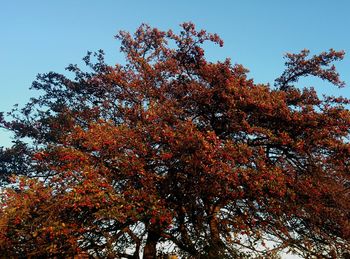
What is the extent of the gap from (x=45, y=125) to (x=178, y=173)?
10907mm

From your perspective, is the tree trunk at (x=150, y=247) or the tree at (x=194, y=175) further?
the tree trunk at (x=150, y=247)

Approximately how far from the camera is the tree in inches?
471

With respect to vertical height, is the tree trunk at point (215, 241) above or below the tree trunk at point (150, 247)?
below

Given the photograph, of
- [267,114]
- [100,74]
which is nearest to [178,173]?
[267,114]

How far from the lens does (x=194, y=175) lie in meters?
12.7

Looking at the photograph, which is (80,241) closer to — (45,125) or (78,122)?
(78,122)

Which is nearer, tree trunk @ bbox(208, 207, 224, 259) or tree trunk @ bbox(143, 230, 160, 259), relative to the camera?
tree trunk @ bbox(208, 207, 224, 259)

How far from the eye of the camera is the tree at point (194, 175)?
1196 centimetres

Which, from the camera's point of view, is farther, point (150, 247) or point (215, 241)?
point (150, 247)

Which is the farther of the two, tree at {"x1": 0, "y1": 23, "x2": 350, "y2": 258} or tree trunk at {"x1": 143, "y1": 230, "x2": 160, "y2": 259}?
tree trunk at {"x1": 143, "y1": 230, "x2": 160, "y2": 259}

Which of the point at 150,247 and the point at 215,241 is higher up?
the point at 150,247

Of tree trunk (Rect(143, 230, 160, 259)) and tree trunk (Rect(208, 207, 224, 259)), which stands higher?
tree trunk (Rect(143, 230, 160, 259))

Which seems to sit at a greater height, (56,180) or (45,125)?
(45,125)

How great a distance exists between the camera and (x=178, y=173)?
1327cm
